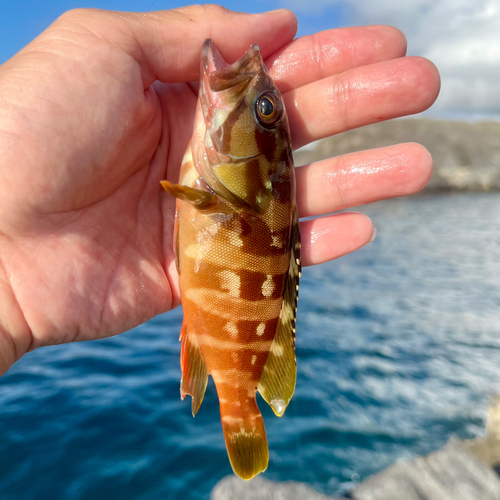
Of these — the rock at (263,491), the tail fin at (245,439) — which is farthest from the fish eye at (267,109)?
the rock at (263,491)

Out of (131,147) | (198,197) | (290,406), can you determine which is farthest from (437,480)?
(131,147)

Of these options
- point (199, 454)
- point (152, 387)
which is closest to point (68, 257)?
point (199, 454)

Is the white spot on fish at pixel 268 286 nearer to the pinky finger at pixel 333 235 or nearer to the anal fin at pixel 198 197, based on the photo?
the anal fin at pixel 198 197

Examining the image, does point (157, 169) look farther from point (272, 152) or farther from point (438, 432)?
point (438, 432)

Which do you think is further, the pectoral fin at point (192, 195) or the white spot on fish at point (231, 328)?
the white spot on fish at point (231, 328)

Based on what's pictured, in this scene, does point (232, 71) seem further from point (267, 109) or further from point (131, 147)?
point (131, 147)

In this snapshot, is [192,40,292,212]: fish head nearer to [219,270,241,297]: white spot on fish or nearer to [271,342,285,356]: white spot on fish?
[219,270,241,297]: white spot on fish
